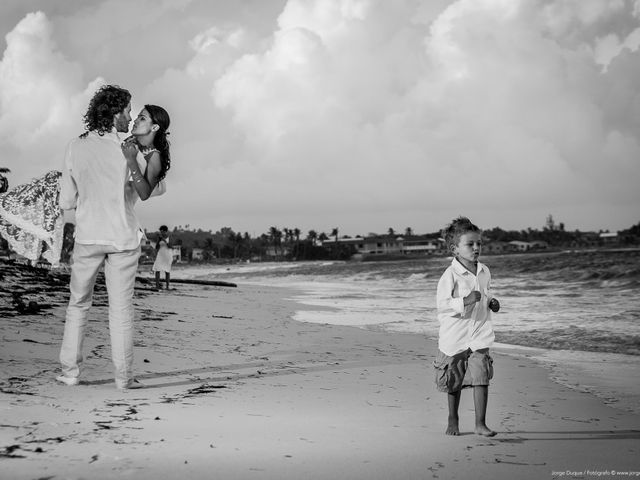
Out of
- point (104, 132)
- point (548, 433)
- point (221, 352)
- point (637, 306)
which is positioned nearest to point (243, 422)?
point (548, 433)

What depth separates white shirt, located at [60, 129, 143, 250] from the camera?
4.09m

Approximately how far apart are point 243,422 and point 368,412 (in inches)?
32.2

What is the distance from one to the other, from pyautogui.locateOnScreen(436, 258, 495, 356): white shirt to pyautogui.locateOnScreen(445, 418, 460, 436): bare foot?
38 cm

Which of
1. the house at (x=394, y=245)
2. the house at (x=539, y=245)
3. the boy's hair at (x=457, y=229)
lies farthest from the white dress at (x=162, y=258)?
the house at (x=394, y=245)

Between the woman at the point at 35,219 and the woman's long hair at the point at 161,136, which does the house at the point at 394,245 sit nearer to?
the woman at the point at 35,219

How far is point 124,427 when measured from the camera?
10.2ft

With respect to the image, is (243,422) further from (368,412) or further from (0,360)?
(0,360)

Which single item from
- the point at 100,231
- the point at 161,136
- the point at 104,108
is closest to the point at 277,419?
the point at 100,231

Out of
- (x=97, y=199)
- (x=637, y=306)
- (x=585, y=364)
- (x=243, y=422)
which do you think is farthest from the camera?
(x=637, y=306)

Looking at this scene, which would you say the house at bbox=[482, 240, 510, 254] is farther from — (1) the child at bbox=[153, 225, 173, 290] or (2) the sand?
(2) the sand

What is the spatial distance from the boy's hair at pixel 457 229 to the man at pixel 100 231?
207cm

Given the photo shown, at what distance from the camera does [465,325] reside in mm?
3541

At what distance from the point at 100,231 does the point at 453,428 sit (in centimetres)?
255

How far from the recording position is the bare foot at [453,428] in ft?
10.8
